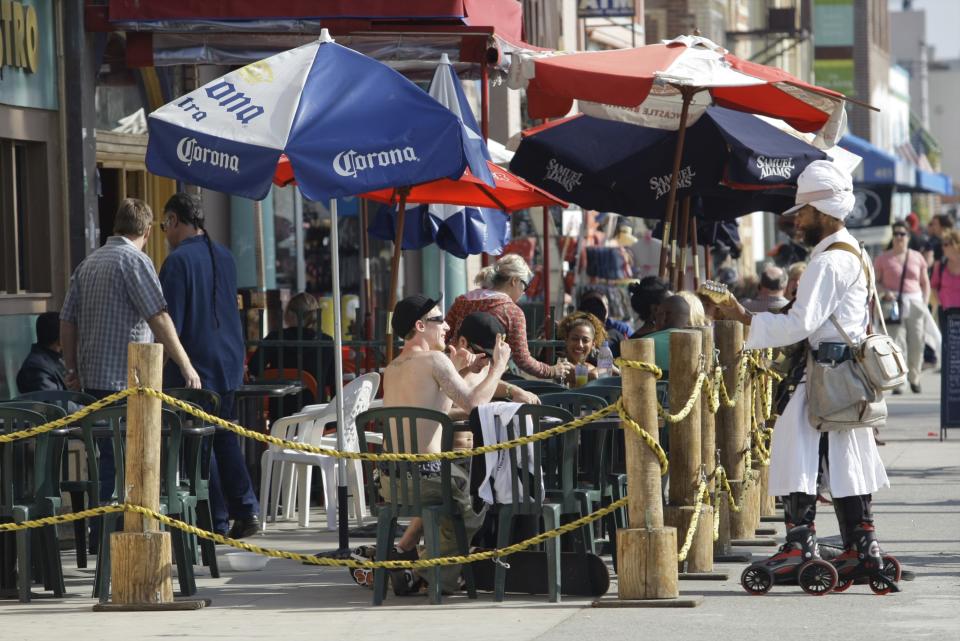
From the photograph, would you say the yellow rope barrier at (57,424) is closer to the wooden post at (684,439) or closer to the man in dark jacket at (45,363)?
the man in dark jacket at (45,363)

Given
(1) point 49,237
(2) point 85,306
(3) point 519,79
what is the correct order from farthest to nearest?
1. (1) point 49,237
2. (3) point 519,79
3. (2) point 85,306

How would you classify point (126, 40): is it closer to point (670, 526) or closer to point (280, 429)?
point (280, 429)

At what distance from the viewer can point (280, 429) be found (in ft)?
39.2

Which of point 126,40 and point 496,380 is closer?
point 496,380

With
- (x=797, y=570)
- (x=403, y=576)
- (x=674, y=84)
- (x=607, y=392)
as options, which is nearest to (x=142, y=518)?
(x=403, y=576)

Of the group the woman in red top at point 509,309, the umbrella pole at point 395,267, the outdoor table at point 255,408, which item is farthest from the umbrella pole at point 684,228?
the outdoor table at point 255,408

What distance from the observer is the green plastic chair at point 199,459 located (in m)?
9.24

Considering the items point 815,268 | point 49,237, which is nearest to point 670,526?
point 815,268

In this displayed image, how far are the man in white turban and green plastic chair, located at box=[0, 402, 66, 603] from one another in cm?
326

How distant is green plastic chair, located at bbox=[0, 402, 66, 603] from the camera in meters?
8.77

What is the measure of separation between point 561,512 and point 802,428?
118cm

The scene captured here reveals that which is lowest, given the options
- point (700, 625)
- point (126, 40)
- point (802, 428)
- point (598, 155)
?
point (700, 625)

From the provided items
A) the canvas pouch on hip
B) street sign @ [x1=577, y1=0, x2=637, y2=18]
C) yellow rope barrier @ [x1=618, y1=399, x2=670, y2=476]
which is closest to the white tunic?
the canvas pouch on hip

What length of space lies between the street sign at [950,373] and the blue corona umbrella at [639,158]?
3986 millimetres
